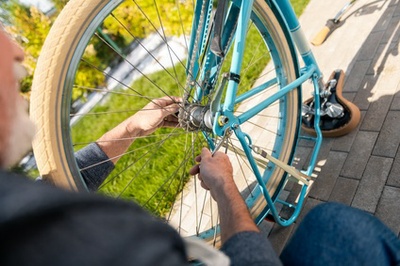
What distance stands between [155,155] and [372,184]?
5.87 feet

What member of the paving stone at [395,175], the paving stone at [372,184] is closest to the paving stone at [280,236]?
the paving stone at [372,184]

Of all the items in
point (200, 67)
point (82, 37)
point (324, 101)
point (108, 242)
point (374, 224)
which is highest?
point (82, 37)

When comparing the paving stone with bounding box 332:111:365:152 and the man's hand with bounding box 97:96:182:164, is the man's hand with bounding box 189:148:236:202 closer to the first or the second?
the man's hand with bounding box 97:96:182:164

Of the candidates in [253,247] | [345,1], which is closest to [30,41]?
[345,1]

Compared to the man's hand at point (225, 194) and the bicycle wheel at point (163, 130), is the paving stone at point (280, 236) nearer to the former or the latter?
the bicycle wheel at point (163, 130)

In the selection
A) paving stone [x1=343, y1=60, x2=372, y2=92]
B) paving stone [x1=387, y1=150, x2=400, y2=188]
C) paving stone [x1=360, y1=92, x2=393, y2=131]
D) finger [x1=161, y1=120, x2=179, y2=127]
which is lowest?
paving stone [x1=387, y1=150, x2=400, y2=188]

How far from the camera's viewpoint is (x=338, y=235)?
1.04m

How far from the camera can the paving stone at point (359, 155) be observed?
2059mm

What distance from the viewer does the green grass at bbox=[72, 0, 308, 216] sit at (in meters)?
2.57

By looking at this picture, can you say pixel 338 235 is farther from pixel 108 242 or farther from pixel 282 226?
pixel 282 226

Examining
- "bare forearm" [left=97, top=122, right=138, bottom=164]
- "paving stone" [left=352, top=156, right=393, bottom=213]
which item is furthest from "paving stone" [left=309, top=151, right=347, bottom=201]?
"bare forearm" [left=97, top=122, right=138, bottom=164]

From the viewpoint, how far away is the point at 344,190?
201cm

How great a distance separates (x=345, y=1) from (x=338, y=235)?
333 cm

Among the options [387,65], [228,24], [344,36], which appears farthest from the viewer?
[344,36]
